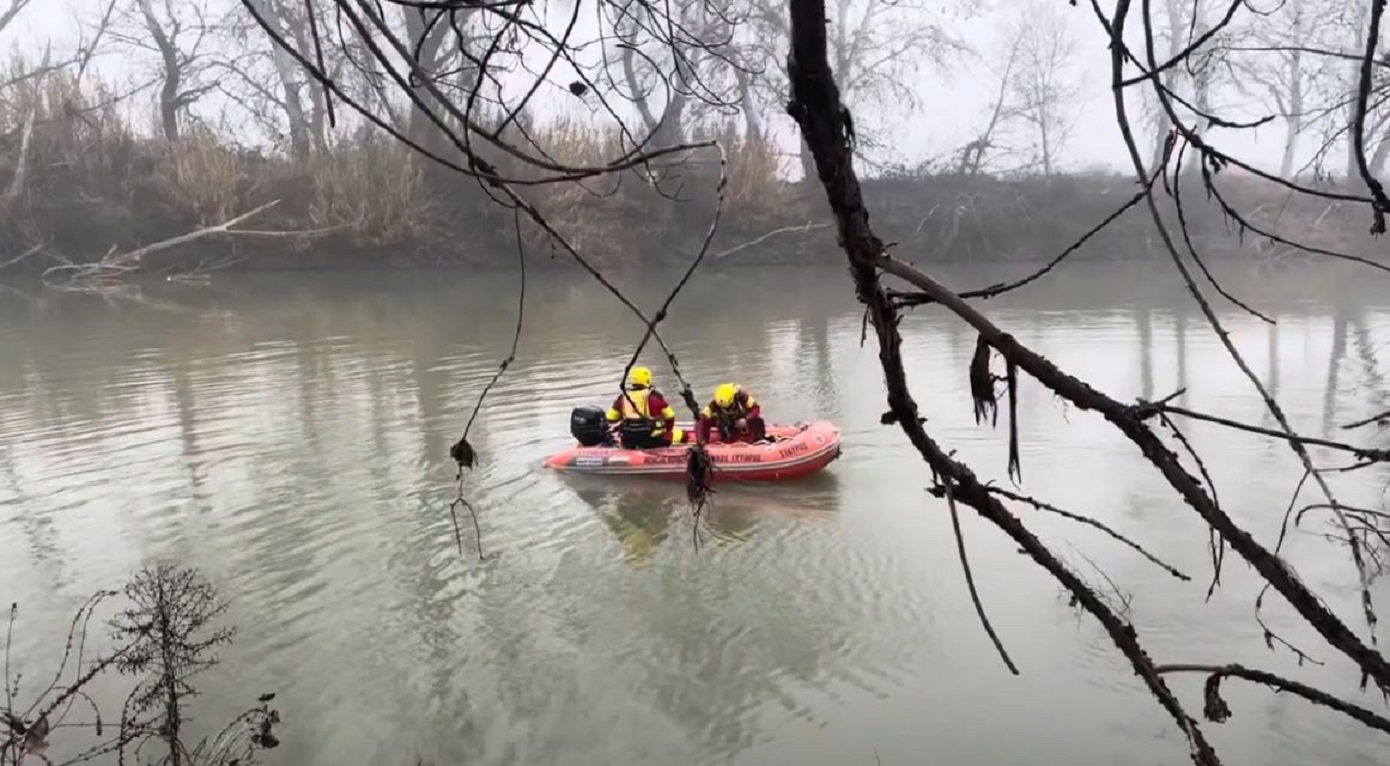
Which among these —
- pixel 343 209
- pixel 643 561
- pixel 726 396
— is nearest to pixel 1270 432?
pixel 643 561

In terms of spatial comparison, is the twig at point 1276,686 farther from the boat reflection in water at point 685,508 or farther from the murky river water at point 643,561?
the boat reflection in water at point 685,508

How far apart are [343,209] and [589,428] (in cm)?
1970

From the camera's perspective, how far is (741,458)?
9.81 m

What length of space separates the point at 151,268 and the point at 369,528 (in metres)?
22.0

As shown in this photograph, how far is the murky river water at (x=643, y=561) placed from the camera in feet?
18.6

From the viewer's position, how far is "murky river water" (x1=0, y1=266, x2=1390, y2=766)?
5.68 meters

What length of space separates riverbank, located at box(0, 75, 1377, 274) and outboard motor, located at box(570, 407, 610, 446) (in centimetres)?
1503

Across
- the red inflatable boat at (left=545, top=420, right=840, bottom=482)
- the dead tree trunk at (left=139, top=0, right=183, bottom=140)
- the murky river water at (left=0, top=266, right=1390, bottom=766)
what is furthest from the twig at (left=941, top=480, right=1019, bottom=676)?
the dead tree trunk at (left=139, top=0, right=183, bottom=140)

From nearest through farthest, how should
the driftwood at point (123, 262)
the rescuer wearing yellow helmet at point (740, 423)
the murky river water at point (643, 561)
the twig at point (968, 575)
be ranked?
1. the twig at point (968, 575)
2. the murky river water at point (643, 561)
3. the rescuer wearing yellow helmet at point (740, 423)
4. the driftwood at point (123, 262)

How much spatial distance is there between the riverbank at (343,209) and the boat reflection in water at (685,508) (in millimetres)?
15974

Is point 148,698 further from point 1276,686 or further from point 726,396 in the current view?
point 726,396

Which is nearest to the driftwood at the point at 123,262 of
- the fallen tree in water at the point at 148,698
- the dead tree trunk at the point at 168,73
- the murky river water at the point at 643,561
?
the dead tree trunk at the point at 168,73

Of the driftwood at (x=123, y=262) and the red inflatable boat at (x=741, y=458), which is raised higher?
the driftwood at (x=123, y=262)

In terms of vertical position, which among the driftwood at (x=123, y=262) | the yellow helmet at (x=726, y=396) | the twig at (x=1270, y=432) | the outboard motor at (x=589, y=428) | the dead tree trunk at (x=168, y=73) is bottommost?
the outboard motor at (x=589, y=428)
